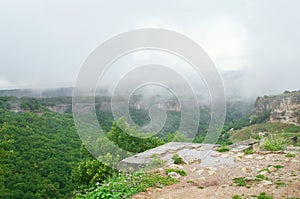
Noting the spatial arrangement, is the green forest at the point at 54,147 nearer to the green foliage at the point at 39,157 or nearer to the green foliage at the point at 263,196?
the green foliage at the point at 39,157

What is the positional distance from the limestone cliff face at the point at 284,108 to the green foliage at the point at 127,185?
4493 cm

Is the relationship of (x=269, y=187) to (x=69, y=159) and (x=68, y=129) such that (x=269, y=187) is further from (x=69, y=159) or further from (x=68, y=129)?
(x=68, y=129)

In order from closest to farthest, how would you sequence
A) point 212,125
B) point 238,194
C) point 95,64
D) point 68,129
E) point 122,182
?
1. point 238,194
2. point 122,182
3. point 95,64
4. point 212,125
5. point 68,129

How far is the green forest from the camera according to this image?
1001cm

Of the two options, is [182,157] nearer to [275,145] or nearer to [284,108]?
[275,145]

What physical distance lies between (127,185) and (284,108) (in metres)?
51.0

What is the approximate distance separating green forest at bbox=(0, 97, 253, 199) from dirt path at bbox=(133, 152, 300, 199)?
1602 millimetres

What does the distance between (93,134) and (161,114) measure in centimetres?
233

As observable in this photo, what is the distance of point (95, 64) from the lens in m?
5.92

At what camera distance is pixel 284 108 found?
49188 millimetres

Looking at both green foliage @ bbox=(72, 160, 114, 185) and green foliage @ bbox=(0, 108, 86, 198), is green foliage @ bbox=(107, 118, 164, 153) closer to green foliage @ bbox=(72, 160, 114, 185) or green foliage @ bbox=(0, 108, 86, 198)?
green foliage @ bbox=(72, 160, 114, 185)

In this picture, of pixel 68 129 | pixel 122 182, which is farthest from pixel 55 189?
pixel 122 182

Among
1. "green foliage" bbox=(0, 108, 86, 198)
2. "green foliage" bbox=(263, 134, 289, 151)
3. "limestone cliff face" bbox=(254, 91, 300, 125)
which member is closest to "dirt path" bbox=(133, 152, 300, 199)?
"green foliage" bbox=(263, 134, 289, 151)

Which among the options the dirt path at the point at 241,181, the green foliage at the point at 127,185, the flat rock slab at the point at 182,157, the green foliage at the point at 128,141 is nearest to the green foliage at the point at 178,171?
the dirt path at the point at 241,181
